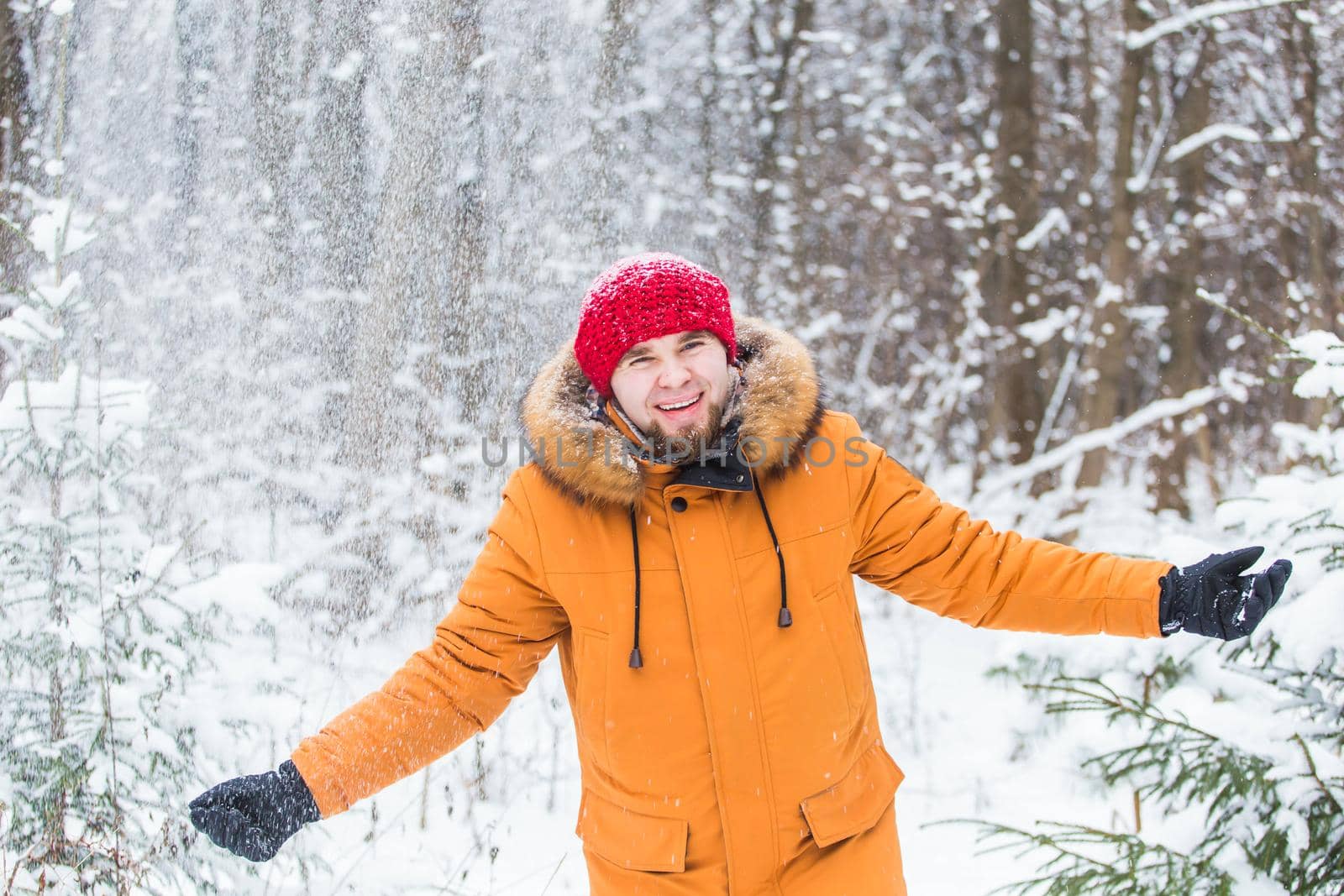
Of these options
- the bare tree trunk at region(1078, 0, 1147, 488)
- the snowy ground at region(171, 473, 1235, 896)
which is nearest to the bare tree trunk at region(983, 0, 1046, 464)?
the bare tree trunk at region(1078, 0, 1147, 488)

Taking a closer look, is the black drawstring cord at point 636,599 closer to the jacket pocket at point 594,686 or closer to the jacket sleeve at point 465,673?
the jacket pocket at point 594,686

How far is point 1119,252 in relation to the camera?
8.61 meters

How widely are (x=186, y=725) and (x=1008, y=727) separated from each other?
4.30 metres

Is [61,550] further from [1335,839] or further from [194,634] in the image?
[1335,839]

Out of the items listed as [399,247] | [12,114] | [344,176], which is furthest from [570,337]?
[12,114]

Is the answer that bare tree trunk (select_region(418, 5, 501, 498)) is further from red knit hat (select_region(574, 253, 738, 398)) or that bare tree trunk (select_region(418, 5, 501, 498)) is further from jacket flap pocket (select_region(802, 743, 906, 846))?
jacket flap pocket (select_region(802, 743, 906, 846))

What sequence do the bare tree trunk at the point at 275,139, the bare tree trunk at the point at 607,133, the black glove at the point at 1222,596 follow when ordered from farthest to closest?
the bare tree trunk at the point at 607,133 < the bare tree trunk at the point at 275,139 < the black glove at the point at 1222,596

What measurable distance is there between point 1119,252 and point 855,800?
26.6ft

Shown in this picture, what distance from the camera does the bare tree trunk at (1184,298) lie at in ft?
29.0

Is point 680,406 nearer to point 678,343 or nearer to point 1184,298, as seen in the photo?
point 678,343

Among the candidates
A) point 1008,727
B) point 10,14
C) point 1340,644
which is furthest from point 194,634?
point 10,14

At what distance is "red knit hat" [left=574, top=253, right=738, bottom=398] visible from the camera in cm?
186

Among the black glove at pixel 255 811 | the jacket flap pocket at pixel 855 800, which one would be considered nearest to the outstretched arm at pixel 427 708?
the black glove at pixel 255 811

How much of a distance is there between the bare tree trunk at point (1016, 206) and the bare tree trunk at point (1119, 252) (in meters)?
0.70
